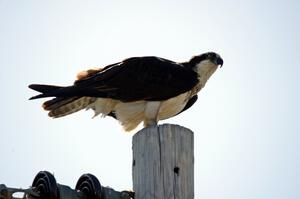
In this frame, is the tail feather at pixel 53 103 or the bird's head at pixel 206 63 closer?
the tail feather at pixel 53 103

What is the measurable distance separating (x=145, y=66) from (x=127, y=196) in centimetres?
380

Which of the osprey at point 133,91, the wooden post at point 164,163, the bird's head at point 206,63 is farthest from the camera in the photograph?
the bird's head at point 206,63

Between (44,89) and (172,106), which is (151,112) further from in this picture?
(44,89)

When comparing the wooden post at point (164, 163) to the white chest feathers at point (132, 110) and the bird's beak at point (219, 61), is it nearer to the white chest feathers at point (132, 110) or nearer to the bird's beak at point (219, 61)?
the white chest feathers at point (132, 110)

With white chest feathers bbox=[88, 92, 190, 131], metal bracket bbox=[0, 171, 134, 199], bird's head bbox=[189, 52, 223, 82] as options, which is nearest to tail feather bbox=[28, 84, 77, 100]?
white chest feathers bbox=[88, 92, 190, 131]

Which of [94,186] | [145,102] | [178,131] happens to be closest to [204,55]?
[145,102]

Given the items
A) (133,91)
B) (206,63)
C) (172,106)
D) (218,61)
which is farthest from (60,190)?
(218,61)

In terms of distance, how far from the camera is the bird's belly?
8197 mm

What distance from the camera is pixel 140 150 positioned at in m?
4.79

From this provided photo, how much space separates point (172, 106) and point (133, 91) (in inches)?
24.9

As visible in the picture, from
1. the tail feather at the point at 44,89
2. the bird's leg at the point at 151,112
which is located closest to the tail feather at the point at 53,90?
the tail feather at the point at 44,89

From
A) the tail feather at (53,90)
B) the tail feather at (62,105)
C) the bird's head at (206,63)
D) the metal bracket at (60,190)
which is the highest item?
the bird's head at (206,63)

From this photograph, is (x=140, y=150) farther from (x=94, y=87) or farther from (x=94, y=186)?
(x=94, y=87)

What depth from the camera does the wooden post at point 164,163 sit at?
4.63m
